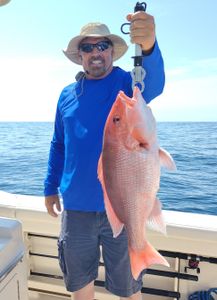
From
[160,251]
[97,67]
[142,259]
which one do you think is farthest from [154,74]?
[160,251]

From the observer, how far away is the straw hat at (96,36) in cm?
206

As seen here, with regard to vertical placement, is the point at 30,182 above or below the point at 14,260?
below

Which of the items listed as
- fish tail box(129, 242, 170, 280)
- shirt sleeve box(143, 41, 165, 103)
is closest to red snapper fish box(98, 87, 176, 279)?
fish tail box(129, 242, 170, 280)

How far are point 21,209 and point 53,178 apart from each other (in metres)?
0.60

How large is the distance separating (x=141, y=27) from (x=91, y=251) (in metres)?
1.28

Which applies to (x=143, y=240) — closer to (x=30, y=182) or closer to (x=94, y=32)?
(x=94, y=32)

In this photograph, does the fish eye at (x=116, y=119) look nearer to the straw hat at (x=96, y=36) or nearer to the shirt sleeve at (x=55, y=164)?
the straw hat at (x=96, y=36)

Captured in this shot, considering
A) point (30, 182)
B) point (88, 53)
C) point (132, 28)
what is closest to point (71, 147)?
point (88, 53)

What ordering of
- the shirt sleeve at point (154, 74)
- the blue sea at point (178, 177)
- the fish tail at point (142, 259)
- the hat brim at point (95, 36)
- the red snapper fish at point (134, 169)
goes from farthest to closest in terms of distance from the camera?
the blue sea at point (178, 177) < the hat brim at point (95, 36) < the shirt sleeve at point (154, 74) < the fish tail at point (142, 259) < the red snapper fish at point (134, 169)

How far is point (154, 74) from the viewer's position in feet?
5.76

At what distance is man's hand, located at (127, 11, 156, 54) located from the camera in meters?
1.45

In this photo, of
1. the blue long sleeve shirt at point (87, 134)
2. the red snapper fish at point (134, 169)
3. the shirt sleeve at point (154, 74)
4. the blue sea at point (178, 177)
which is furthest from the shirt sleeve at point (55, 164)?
the blue sea at point (178, 177)

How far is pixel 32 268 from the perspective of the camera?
299 centimetres

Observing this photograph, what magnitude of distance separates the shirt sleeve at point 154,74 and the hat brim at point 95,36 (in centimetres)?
48
